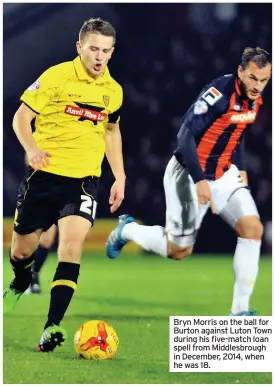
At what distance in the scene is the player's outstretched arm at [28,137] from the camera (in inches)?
218

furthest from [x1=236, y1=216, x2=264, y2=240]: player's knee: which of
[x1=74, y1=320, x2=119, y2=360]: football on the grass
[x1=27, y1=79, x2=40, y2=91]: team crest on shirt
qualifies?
[x1=27, y1=79, x2=40, y2=91]: team crest on shirt

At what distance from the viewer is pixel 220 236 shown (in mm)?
14023

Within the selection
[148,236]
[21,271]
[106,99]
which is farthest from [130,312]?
[106,99]

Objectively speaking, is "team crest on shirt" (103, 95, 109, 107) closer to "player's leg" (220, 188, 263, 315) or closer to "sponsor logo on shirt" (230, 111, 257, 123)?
"sponsor logo on shirt" (230, 111, 257, 123)

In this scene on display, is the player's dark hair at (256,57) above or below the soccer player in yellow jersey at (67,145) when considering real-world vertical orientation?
above

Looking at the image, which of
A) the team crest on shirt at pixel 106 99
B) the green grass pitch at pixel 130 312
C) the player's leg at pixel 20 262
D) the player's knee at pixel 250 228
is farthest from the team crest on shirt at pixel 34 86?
the player's knee at pixel 250 228

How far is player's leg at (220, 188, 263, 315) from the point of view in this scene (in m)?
6.71

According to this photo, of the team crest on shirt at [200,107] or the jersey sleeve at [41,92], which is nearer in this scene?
the jersey sleeve at [41,92]

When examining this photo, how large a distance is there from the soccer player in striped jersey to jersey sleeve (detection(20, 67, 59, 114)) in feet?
3.69

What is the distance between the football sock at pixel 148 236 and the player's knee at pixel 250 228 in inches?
27.1

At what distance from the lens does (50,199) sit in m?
5.94

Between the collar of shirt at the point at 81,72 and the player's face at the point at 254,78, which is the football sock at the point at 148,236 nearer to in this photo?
the player's face at the point at 254,78

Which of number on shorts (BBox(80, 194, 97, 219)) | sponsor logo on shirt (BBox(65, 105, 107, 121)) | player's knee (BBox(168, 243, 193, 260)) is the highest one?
sponsor logo on shirt (BBox(65, 105, 107, 121))
